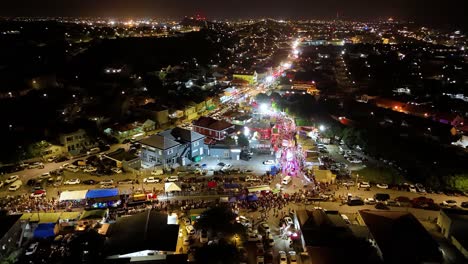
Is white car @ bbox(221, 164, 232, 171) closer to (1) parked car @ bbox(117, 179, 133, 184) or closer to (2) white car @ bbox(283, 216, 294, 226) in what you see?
(1) parked car @ bbox(117, 179, 133, 184)

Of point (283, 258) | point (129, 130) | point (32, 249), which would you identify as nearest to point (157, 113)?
point (129, 130)

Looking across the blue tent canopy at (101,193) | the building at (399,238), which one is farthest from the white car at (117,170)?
the building at (399,238)

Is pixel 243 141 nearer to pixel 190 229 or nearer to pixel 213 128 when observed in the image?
pixel 213 128

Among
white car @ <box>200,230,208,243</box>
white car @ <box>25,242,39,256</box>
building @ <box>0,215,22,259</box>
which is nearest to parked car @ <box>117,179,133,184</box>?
building @ <box>0,215,22,259</box>

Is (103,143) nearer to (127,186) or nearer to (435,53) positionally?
(127,186)

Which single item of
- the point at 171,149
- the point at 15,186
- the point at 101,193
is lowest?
the point at 15,186

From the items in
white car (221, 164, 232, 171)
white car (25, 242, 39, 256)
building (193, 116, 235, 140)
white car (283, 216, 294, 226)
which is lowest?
white car (25, 242, 39, 256)

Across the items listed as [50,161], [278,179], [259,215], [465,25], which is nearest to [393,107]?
[278,179]
